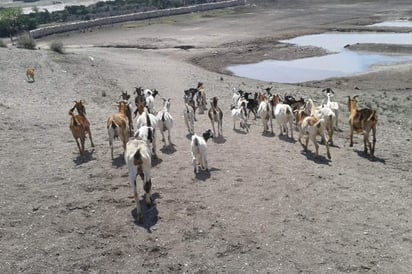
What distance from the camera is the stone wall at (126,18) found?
217 feet

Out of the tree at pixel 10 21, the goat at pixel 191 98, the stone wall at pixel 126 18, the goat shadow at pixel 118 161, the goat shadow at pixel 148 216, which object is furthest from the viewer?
the stone wall at pixel 126 18

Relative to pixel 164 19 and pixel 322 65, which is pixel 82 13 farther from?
pixel 322 65

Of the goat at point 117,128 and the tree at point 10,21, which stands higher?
the tree at point 10,21

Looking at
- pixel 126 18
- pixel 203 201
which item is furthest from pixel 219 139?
pixel 126 18

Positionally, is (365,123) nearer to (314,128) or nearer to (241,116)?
(314,128)

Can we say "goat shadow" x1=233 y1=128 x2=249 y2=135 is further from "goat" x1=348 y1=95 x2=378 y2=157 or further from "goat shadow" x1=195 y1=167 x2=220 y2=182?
"goat shadow" x1=195 y1=167 x2=220 y2=182

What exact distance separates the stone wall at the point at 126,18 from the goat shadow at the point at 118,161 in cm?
5206

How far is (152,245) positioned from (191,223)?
1147 mm

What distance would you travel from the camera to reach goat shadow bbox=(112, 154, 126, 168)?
46.6 ft

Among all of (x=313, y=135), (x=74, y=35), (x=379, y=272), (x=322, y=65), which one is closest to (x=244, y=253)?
(x=379, y=272)

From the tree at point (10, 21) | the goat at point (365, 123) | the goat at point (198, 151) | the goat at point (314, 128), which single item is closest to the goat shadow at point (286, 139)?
the goat at point (314, 128)

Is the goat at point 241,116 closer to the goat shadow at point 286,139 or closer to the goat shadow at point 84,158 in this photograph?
the goat shadow at point 286,139

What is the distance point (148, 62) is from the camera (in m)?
40.4

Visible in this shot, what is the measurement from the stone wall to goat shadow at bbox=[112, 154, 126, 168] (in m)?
52.1
